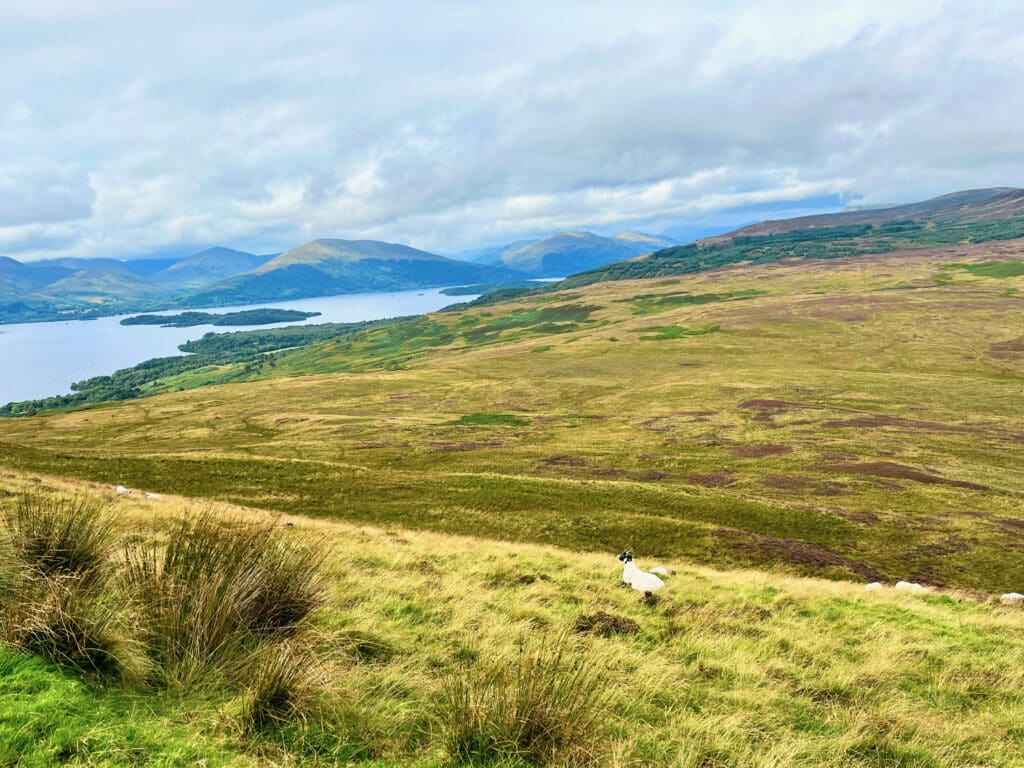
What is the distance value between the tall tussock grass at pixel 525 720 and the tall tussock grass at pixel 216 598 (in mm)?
2492

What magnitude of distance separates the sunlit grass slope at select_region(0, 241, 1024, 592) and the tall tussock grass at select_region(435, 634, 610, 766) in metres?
16.8

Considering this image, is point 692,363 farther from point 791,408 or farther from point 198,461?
point 198,461

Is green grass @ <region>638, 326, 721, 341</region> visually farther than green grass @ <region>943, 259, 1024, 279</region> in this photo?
No

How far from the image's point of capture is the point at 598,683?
20.3 feet

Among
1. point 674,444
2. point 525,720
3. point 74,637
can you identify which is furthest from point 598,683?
point 674,444

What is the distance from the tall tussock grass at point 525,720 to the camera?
498 centimetres

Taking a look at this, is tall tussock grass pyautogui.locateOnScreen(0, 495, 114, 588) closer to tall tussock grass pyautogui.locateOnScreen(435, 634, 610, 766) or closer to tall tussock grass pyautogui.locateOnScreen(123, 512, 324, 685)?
tall tussock grass pyautogui.locateOnScreen(123, 512, 324, 685)

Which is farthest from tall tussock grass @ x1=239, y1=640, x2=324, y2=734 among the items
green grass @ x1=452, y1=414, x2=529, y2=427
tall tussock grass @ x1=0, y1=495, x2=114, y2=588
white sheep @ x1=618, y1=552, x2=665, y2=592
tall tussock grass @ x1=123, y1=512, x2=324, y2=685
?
green grass @ x1=452, y1=414, x2=529, y2=427

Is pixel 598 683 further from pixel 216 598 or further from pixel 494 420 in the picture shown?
pixel 494 420

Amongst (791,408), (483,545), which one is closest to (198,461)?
(483,545)

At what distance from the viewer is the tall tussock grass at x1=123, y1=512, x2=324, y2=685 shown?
589 cm

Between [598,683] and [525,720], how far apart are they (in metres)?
1.45

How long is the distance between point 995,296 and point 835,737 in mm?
164200

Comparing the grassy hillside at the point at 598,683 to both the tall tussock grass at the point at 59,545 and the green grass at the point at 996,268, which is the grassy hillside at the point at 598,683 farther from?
the green grass at the point at 996,268
